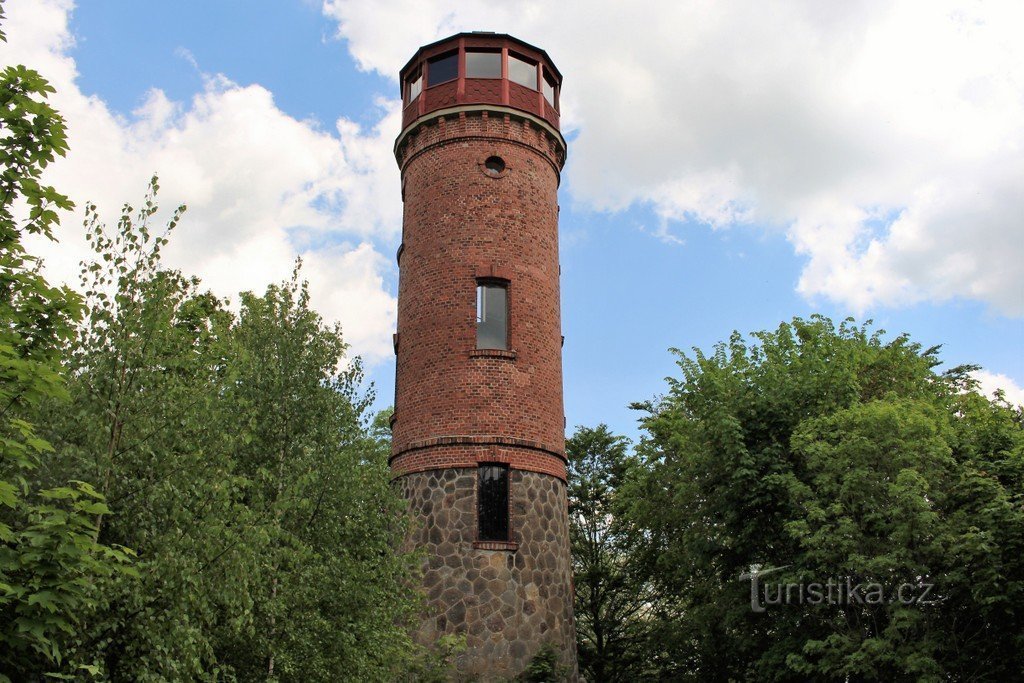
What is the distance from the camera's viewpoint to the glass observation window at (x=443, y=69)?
950 inches

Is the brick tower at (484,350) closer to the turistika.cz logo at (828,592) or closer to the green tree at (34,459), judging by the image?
the turistika.cz logo at (828,592)

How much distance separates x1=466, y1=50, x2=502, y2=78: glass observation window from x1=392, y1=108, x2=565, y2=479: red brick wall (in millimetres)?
1316

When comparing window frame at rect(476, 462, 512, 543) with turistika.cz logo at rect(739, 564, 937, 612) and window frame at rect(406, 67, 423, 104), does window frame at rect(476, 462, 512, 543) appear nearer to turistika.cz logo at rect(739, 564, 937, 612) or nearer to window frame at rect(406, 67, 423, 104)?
turistika.cz logo at rect(739, 564, 937, 612)

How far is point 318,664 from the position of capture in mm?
12250

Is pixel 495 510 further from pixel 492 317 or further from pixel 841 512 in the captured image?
pixel 841 512

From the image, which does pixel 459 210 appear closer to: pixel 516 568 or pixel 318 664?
pixel 516 568

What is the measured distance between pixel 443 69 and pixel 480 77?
46.6 inches

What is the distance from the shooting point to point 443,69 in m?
24.4

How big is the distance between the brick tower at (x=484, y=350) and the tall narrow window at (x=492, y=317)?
0.04 meters

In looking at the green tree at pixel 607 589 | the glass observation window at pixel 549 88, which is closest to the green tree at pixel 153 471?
the glass observation window at pixel 549 88

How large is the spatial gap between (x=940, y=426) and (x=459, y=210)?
1241 cm

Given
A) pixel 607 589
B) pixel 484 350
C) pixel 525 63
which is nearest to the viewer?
pixel 484 350

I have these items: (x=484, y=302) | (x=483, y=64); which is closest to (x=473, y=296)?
(x=484, y=302)

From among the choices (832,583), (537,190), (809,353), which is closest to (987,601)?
(832,583)
